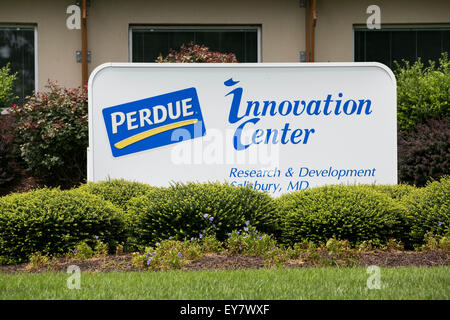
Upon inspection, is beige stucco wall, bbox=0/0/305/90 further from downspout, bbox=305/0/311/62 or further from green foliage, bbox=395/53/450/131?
green foliage, bbox=395/53/450/131

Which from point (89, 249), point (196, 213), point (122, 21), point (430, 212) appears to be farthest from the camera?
point (122, 21)

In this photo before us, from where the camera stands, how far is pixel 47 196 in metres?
7.14

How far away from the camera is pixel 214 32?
1513 centimetres

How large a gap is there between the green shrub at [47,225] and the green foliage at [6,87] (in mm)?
7252

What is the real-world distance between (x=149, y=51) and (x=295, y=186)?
7220 mm

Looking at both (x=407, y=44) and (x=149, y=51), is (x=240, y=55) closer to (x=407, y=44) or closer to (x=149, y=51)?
(x=149, y=51)

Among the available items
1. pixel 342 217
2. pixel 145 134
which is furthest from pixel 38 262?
pixel 342 217

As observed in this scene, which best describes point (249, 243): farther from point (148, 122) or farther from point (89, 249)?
point (148, 122)

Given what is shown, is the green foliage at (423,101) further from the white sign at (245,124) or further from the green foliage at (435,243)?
the green foliage at (435,243)

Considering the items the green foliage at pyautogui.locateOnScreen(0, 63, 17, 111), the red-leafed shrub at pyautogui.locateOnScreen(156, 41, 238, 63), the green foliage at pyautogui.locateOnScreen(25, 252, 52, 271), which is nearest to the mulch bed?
the green foliage at pyautogui.locateOnScreen(25, 252, 52, 271)

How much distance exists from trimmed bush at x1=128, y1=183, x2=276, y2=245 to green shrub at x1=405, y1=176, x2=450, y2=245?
180 cm

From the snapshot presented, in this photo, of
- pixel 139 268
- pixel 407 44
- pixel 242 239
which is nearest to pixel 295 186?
pixel 242 239

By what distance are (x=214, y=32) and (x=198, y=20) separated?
55cm

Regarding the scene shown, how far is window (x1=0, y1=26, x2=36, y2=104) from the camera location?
14.8 meters
